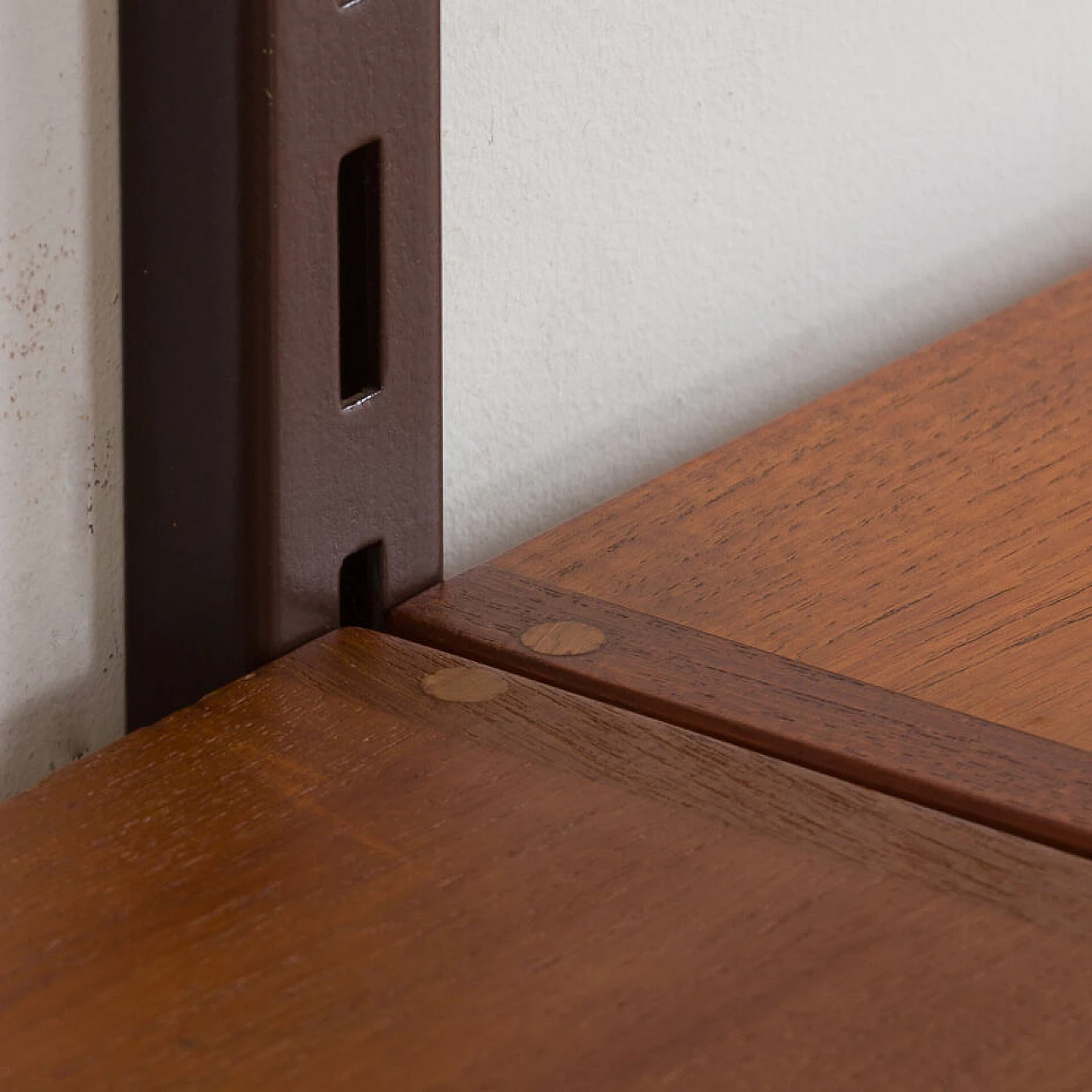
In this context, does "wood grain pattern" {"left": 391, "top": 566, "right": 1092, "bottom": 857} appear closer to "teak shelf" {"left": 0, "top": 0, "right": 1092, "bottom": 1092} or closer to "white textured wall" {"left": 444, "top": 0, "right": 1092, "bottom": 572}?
"teak shelf" {"left": 0, "top": 0, "right": 1092, "bottom": 1092}

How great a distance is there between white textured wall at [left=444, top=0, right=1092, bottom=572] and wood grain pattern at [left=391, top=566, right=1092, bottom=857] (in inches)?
5.2

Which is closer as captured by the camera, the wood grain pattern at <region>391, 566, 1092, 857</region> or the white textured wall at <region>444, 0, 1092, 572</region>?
the wood grain pattern at <region>391, 566, 1092, 857</region>

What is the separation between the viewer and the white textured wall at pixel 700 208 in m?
0.67

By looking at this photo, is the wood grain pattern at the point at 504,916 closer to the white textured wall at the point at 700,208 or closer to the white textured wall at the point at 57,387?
the white textured wall at the point at 57,387

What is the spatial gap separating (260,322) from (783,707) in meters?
0.18

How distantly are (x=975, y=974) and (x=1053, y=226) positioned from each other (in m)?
0.68

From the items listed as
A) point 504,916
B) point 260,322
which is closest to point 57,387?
point 260,322

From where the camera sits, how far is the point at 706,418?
2.62 feet

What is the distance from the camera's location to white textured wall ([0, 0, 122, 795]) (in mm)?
501

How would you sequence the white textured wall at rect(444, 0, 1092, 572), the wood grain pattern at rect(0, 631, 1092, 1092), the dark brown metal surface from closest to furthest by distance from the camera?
1. the wood grain pattern at rect(0, 631, 1092, 1092)
2. the dark brown metal surface
3. the white textured wall at rect(444, 0, 1092, 572)

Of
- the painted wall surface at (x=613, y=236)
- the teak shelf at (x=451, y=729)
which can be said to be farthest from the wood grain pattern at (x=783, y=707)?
the painted wall surface at (x=613, y=236)

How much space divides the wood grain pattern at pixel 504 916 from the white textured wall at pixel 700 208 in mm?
222

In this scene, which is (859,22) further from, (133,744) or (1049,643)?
(133,744)

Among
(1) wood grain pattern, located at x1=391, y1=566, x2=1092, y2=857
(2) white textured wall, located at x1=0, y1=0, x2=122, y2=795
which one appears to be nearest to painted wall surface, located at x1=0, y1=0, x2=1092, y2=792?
(2) white textured wall, located at x1=0, y1=0, x2=122, y2=795
